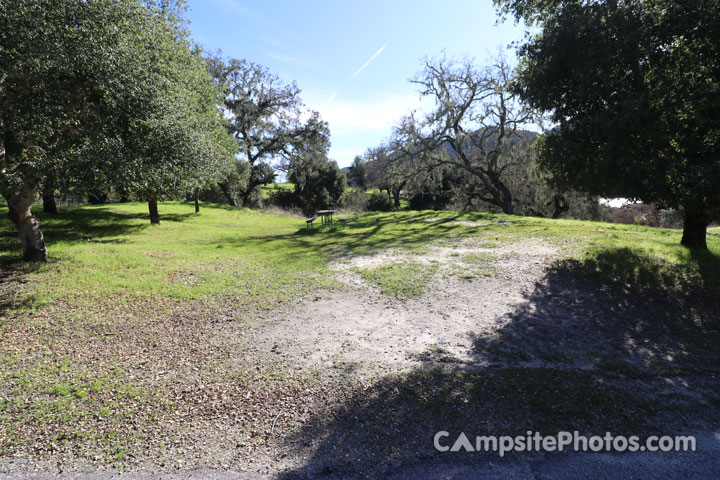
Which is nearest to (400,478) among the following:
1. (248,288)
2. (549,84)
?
(248,288)

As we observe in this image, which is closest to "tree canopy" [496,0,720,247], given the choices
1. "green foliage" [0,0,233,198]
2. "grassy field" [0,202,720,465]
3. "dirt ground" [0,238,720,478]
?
"grassy field" [0,202,720,465]

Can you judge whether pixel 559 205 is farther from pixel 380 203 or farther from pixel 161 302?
pixel 161 302

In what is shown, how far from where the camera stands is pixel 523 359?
17.2 feet

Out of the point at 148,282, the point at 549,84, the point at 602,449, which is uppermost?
the point at 549,84

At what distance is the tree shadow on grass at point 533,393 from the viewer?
3484mm

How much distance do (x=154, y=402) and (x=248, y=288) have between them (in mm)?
4418

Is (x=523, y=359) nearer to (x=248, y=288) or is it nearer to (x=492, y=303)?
(x=492, y=303)

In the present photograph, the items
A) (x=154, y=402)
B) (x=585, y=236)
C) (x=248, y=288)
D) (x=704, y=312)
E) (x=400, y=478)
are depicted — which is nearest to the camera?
(x=400, y=478)

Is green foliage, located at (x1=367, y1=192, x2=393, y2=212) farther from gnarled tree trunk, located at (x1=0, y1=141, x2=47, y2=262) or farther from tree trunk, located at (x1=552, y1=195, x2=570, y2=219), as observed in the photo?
gnarled tree trunk, located at (x1=0, y1=141, x2=47, y2=262)

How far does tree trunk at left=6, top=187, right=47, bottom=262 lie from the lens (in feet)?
28.8

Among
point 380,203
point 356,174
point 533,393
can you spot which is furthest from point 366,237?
point 356,174

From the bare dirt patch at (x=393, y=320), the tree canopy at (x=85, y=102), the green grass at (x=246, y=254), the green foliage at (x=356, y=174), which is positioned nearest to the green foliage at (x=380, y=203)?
the green foliage at (x=356, y=174)

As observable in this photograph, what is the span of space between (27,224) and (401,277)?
10.2m

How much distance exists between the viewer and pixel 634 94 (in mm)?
8023
